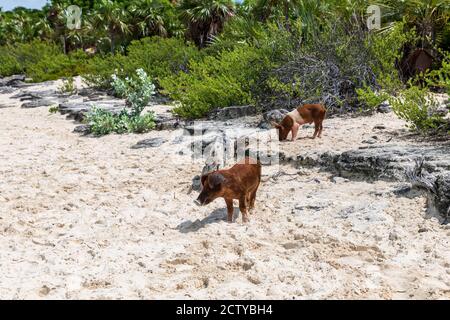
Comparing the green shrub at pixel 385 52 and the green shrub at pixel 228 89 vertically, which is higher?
the green shrub at pixel 385 52

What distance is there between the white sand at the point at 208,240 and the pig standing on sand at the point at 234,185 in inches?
8.8

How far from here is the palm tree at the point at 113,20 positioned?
33.7m

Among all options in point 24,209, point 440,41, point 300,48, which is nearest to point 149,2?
point 440,41

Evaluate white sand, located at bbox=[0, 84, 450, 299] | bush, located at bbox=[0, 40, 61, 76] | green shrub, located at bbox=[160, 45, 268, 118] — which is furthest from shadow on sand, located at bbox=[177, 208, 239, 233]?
bush, located at bbox=[0, 40, 61, 76]

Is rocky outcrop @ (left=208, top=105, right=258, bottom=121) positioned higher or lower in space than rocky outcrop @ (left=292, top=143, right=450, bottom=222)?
lower

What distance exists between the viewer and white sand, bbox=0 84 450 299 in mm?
3525

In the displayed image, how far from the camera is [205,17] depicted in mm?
26109

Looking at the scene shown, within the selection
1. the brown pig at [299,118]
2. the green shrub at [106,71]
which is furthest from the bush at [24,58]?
the brown pig at [299,118]

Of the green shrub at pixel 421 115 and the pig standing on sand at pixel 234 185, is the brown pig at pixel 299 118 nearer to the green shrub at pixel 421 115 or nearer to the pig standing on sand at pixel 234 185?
the green shrub at pixel 421 115

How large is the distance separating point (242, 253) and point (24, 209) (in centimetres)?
282

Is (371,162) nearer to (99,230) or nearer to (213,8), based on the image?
(99,230)

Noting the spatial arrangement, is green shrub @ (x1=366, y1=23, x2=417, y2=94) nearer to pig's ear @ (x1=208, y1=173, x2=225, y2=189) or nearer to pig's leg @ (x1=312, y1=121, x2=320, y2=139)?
pig's leg @ (x1=312, y1=121, x2=320, y2=139)

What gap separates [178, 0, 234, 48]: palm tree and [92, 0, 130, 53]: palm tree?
8118 mm

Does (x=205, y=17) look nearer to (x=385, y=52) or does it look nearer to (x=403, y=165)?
(x=385, y=52)
